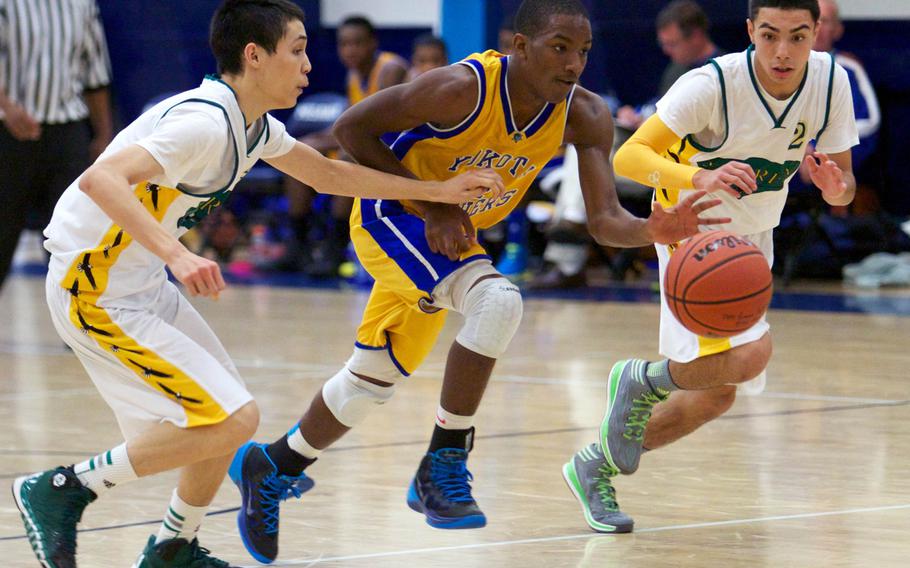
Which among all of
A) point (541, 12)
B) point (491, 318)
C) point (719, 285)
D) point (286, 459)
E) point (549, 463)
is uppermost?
point (541, 12)

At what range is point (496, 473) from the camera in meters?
4.70

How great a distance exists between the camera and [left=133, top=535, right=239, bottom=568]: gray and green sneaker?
3.47 m

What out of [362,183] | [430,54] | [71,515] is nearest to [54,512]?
[71,515]

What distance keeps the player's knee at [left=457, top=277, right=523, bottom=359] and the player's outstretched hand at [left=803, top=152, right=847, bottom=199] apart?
0.95m

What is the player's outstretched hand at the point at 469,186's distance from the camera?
3803mm

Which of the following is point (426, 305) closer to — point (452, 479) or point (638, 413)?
point (452, 479)

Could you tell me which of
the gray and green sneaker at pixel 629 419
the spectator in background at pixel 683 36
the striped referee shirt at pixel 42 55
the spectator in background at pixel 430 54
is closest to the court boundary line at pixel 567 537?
the gray and green sneaker at pixel 629 419

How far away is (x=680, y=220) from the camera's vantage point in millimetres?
3795

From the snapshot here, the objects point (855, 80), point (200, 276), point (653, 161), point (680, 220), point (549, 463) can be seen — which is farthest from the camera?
point (855, 80)

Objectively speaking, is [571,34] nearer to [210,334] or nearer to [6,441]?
[210,334]

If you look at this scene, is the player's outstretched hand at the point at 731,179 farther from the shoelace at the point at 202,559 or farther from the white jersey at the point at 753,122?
the shoelace at the point at 202,559

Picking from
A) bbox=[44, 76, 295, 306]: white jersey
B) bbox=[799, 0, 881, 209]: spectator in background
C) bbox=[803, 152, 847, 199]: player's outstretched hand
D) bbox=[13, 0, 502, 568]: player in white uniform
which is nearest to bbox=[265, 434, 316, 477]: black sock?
bbox=[13, 0, 502, 568]: player in white uniform

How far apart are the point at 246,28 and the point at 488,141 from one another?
0.89 meters

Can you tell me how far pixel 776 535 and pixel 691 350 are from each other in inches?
22.5
